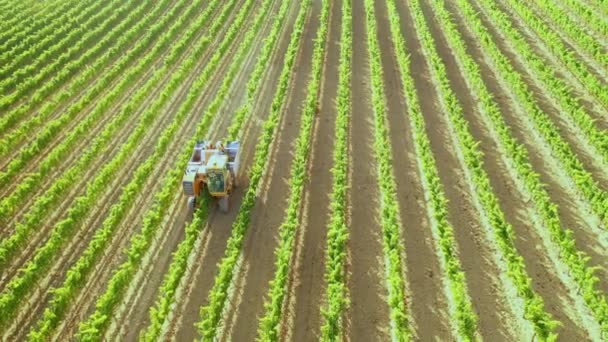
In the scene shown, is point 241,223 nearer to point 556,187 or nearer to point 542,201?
point 542,201

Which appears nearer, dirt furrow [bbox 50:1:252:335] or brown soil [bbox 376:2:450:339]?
brown soil [bbox 376:2:450:339]

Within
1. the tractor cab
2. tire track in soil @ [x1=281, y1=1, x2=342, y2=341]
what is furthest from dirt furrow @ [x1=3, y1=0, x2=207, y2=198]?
tire track in soil @ [x1=281, y1=1, x2=342, y2=341]

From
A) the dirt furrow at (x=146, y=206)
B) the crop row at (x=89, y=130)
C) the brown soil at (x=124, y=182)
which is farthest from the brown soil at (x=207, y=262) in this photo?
the crop row at (x=89, y=130)

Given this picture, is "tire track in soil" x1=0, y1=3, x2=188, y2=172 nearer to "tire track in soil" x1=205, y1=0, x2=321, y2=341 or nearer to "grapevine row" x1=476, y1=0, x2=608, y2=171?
"tire track in soil" x1=205, y1=0, x2=321, y2=341

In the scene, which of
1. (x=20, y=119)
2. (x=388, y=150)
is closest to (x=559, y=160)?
(x=388, y=150)

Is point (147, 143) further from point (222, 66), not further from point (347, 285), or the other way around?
point (347, 285)

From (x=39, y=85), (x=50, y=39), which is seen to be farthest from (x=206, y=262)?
(x=50, y=39)
